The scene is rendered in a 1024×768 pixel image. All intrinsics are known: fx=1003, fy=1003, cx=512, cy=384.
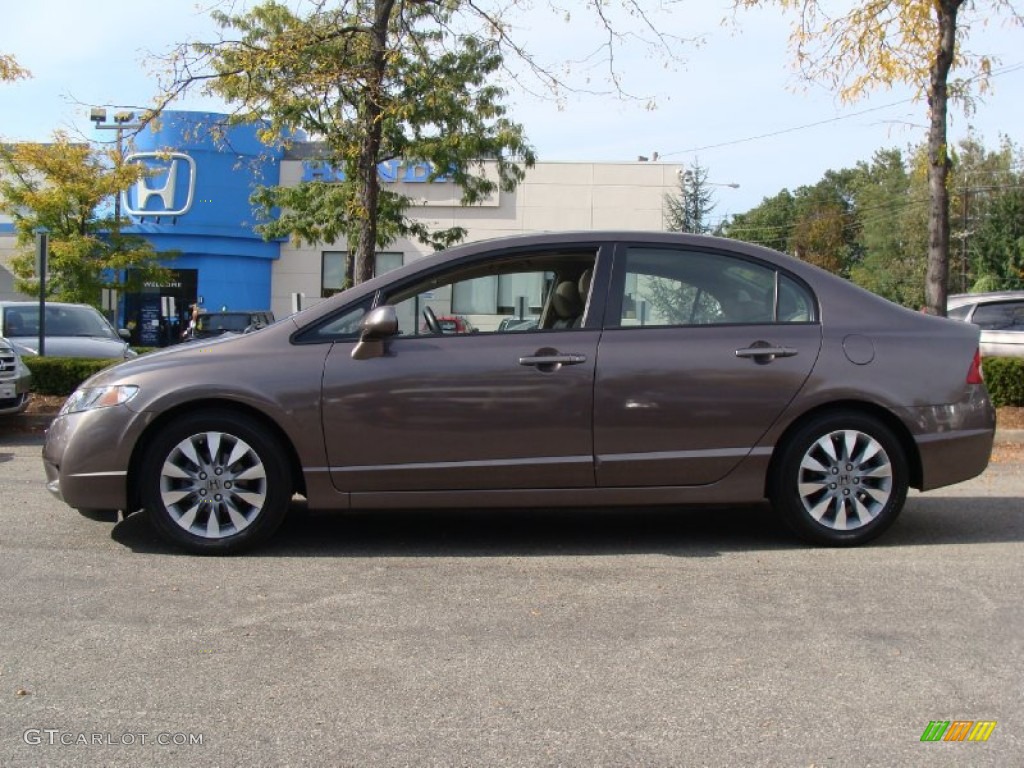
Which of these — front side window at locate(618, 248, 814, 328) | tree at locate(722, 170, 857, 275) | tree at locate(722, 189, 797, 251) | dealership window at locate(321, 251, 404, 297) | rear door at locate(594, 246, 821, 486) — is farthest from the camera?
tree at locate(722, 189, 797, 251)

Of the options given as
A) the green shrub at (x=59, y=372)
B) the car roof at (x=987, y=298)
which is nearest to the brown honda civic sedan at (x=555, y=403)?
the green shrub at (x=59, y=372)

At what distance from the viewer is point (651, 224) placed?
34031 millimetres

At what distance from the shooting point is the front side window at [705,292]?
5.40m

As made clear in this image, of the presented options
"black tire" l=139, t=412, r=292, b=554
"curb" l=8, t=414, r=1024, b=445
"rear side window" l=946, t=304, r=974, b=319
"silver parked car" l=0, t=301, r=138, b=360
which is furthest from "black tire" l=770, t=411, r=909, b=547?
"rear side window" l=946, t=304, r=974, b=319

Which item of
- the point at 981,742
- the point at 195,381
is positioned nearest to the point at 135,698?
the point at 195,381

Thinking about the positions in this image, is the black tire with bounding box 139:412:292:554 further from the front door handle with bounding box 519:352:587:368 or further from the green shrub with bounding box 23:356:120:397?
the green shrub with bounding box 23:356:120:397

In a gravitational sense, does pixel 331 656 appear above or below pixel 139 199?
below

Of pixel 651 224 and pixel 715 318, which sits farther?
pixel 651 224

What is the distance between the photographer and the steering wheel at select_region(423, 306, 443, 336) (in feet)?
17.3

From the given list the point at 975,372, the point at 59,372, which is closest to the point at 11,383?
the point at 59,372

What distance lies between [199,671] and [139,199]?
33.4 m

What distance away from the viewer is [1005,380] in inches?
427

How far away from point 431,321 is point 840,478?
232cm

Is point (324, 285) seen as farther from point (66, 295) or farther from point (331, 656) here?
point (331, 656)
